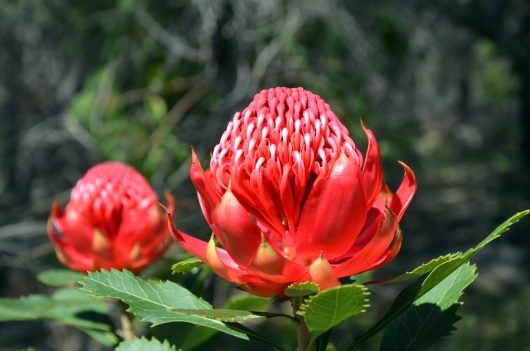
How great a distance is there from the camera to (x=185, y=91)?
12.1 feet

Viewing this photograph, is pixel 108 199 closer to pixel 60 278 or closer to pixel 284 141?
pixel 60 278

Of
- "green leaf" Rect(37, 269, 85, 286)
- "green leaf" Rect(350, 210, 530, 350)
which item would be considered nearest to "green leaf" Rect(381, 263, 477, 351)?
"green leaf" Rect(350, 210, 530, 350)

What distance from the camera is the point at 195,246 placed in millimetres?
934

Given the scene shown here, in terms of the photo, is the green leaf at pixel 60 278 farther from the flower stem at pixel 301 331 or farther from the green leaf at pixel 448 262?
the green leaf at pixel 448 262

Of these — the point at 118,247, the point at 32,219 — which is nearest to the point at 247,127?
the point at 118,247

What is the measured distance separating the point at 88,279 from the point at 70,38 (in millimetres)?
4868

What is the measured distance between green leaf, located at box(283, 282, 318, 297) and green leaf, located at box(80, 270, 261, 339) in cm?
8

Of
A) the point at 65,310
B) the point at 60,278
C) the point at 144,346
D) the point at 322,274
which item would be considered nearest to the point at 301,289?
the point at 322,274

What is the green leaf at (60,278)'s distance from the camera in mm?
1468

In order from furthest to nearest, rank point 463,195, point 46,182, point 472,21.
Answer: point 463,195 < point 46,182 < point 472,21

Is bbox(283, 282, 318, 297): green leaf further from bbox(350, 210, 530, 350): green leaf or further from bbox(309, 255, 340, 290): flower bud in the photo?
bbox(350, 210, 530, 350): green leaf

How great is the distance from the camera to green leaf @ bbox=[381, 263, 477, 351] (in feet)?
3.25

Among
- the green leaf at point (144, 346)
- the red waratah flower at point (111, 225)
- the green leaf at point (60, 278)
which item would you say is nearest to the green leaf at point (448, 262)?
the green leaf at point (144, 346)

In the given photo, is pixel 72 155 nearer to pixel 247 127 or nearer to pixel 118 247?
pixel 118 247
